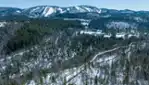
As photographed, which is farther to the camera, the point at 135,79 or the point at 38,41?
the point at 38,41

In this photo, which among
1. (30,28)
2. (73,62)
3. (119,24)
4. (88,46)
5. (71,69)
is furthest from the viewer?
(119,24)

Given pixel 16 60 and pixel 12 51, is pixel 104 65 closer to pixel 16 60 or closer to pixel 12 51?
pixel 16 60

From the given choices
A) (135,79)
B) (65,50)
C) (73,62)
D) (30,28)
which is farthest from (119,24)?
(135,79)

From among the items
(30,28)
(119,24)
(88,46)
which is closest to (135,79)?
(88,46)

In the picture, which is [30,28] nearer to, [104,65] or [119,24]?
[104,65]

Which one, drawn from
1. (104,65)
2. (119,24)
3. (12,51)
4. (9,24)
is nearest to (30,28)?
(9,24)

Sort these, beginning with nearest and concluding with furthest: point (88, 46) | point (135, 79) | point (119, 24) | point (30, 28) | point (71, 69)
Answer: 1. point (135, 79)
2. point (71, 69)
3. point (88, 46)
4. point (30, 28)
5. point (119, 24)

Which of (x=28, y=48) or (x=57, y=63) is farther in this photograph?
(x=28, y=48)

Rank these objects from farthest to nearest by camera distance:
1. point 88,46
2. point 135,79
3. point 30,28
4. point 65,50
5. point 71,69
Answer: point 30,28, point 88,46, point 65,50, point 71,69, point 135,79
